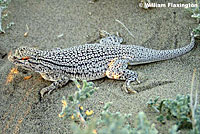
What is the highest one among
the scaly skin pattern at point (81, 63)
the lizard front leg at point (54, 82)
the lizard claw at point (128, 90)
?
the scaly skin pattern at point (81, 63)

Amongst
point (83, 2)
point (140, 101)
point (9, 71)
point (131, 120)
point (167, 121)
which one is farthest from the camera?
point (83, 2)

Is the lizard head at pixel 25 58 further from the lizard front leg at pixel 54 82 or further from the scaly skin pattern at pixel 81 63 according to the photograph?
the lizard front leg at pixel 54 82

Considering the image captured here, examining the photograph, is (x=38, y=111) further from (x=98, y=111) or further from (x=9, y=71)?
(x=9, y=71)

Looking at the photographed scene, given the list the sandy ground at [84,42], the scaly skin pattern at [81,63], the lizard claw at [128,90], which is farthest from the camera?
the scaly skin pattern at [81,63]

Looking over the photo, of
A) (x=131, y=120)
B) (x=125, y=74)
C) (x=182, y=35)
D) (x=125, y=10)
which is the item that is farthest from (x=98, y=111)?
(x=125, y=10)

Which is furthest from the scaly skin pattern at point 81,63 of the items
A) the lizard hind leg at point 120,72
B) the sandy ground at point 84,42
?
the sandy ground at point 84,42

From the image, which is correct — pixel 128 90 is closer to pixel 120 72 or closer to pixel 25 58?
pixel 120 72
